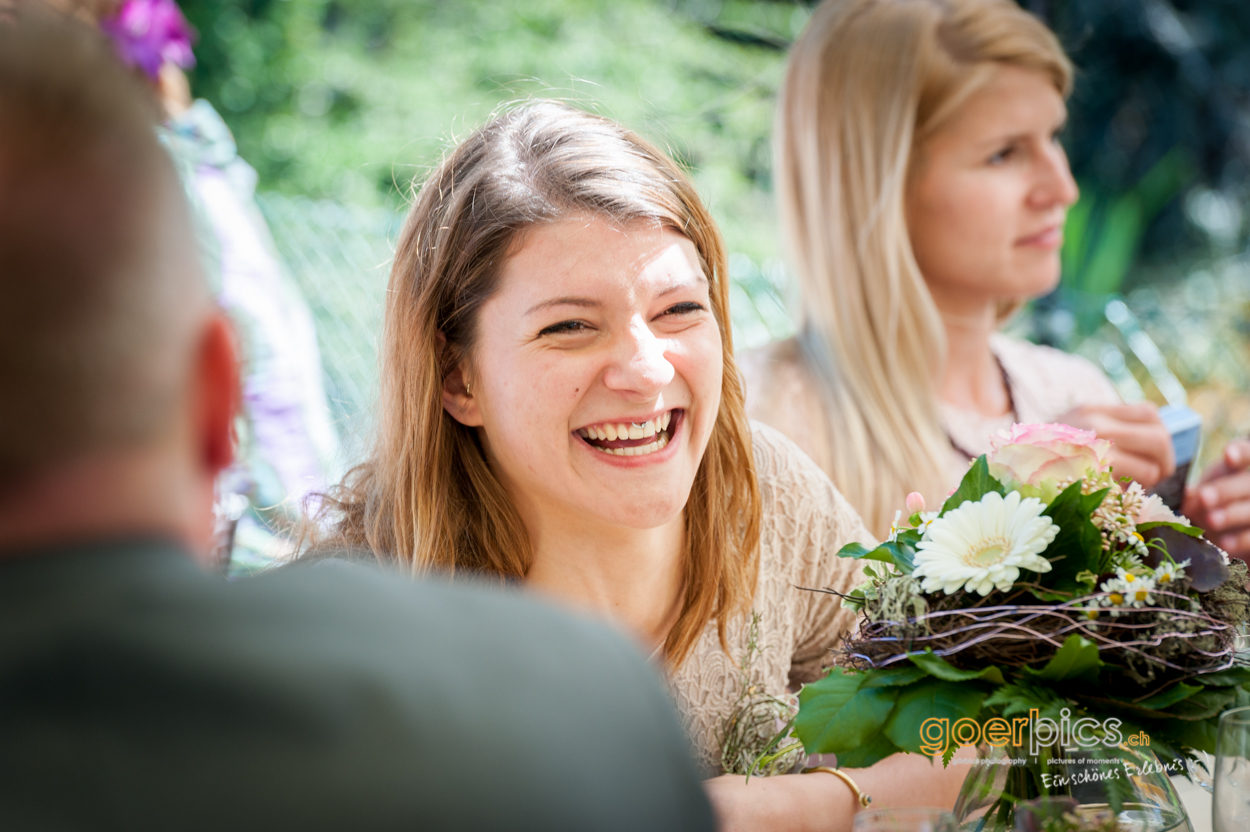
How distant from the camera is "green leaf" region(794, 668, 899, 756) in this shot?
1.20 meters

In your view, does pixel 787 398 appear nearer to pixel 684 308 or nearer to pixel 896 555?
pixel 684 308

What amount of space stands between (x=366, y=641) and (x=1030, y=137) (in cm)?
253

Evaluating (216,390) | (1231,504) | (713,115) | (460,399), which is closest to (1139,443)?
(1231,504)

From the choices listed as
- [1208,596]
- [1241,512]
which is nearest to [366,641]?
[1208,596]

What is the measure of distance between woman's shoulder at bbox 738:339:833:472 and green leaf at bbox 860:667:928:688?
4.34ft

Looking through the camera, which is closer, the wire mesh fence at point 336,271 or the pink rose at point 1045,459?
the pink rose at point 1045,459

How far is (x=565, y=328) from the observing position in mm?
1617

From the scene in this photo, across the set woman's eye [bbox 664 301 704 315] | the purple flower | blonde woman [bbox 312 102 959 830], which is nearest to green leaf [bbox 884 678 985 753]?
blonde woman [bbox 312 102 959 830]

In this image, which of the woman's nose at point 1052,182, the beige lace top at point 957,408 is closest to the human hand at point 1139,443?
the beige lace top at point 957,408

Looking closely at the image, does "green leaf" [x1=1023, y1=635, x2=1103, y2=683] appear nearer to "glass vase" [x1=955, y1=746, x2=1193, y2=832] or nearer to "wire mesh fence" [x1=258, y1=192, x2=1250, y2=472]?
"glass vase" [x1=955, y1=746, x2=1193, y2=832]

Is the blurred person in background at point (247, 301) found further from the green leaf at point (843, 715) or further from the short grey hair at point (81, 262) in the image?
the short grey hair at point (81, 262)

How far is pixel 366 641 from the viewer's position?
0.58 meters

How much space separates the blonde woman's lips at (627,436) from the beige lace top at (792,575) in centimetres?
44

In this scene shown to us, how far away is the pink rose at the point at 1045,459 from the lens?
126cm
